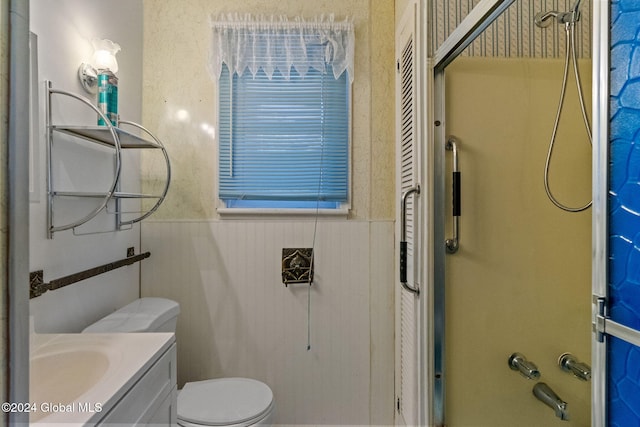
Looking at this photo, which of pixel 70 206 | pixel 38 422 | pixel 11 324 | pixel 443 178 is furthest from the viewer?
pixel 443 178

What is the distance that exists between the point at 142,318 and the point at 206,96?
1170 millimetres

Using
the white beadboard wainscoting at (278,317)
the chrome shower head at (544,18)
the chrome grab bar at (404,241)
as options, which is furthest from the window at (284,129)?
the chrome shower head at (544,18)

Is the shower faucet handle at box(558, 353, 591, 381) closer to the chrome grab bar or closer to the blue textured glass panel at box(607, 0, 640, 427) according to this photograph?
the chrome grab bar

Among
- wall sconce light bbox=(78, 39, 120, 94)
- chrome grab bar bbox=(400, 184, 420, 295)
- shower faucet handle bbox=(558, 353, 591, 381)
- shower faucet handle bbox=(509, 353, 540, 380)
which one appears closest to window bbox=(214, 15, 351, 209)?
chrome grab bar bbox=(400, 184, 420, 295)

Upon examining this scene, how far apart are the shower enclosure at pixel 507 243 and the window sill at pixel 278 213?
21.9 inches

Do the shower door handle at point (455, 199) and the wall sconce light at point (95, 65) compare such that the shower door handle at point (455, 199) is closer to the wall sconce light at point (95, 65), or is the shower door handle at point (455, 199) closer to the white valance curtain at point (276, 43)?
the white valance curtain at point (276, 43)

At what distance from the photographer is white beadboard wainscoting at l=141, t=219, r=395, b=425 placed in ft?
5.54

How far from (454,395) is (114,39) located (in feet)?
7.33

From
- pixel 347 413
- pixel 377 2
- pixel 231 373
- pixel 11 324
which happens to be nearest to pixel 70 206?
pixel 11 324

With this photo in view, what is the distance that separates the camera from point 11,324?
1.05 ft

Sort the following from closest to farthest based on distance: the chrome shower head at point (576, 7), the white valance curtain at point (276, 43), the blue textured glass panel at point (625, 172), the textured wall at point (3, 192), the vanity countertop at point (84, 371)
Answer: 1. the textured wall at point (3, 192)
2. the blue textured glass panel at point (625, 172)
3. the vanity countertop at point (84, 371)
4. the chrome shower head at point (576, 7)
5. the white valance curtain at point (276, 43)

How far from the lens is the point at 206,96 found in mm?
1687

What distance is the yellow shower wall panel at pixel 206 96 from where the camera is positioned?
1675mm

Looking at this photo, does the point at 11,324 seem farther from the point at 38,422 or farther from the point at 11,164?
the point at 38,422
